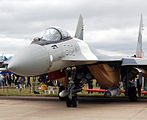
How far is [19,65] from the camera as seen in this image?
804cm

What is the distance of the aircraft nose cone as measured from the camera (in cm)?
809

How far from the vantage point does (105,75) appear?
1198 centimetres

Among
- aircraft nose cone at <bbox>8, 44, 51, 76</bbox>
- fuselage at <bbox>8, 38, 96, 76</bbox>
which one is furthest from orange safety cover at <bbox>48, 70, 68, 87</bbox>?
aircraft nose cone at <bbox>8, 44, 51, 76</bbox>

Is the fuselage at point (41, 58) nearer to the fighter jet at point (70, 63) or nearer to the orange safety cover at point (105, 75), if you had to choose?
the fighter jet at point (70, 63)

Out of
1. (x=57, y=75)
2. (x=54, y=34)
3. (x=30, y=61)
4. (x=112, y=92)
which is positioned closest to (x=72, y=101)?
(x=57, y=75)

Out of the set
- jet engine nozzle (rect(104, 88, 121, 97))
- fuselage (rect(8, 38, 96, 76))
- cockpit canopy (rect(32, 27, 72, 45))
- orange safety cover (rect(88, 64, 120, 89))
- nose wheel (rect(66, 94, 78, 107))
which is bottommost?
nose wheel (rect(66, 94, 78, 107))

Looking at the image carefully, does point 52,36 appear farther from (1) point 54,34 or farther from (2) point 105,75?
(2) point 105,75

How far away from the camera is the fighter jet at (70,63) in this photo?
8.38m

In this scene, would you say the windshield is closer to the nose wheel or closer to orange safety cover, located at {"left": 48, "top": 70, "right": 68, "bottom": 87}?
orange safety cover, located at {"left": 48, "top": 70, "right": 68, "bottom": 87}

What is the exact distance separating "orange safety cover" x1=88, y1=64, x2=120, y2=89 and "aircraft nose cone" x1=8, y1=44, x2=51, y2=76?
11.5 feet

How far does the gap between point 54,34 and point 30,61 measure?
2.00 metres

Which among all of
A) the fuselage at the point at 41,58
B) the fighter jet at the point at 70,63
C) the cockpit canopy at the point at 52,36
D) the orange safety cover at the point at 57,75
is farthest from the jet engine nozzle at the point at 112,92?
the cockpit canopy at the point at 52,36

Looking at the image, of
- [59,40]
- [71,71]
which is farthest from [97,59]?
[59,40]

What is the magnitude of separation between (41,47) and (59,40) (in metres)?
1.29
